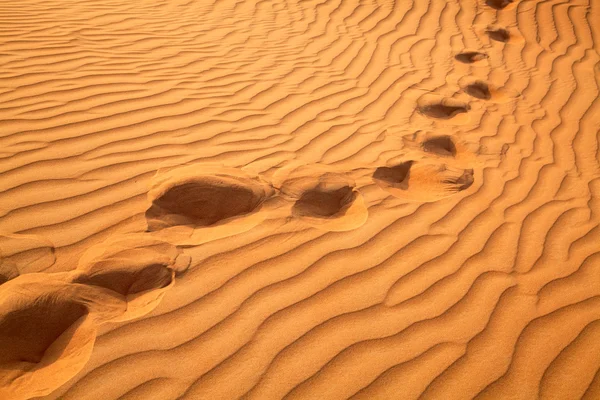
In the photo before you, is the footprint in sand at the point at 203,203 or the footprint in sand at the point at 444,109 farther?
the footprint in sand at the point at 444,109

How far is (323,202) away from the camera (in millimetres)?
2650

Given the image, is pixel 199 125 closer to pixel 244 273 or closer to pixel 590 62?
pixel 244 273

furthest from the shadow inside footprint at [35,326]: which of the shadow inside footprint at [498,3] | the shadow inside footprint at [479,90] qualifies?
the shadow inside footprint at [498,3]

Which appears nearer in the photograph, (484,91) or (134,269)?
(134,269)

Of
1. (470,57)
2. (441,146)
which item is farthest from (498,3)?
(441,146)

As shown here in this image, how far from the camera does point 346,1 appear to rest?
5.87 m

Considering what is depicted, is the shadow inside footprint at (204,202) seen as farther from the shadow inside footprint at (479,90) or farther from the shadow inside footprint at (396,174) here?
the shadow inside footprint at (479,90)

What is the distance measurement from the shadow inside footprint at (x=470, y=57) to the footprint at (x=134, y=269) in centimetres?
379

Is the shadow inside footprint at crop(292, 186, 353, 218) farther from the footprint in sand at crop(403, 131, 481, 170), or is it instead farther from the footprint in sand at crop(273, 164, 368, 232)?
the footprint in sand at crop(403, 131, 481, 170)

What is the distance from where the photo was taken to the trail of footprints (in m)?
1.73

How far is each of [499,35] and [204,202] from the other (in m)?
4.41

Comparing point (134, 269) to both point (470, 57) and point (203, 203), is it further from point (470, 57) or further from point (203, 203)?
point (470, 57)

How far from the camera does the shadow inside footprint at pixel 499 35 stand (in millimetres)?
5230

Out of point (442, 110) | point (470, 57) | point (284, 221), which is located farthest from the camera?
point (470, 57)
